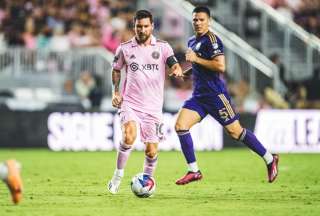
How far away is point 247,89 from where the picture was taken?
22422 mm

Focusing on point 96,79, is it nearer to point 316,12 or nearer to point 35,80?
point 35,80

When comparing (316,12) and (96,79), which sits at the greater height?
(316,12)

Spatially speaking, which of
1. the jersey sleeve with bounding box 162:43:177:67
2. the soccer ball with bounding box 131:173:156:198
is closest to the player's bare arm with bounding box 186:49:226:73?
the jersey sleeve with bounding box 162:43:177:67

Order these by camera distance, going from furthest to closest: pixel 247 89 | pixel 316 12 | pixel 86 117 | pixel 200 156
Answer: pixel 316 12, pixel 247 89, pixel 86 117, pixel 200 156

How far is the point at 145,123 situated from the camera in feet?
35.2

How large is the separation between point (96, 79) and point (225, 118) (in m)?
10.6

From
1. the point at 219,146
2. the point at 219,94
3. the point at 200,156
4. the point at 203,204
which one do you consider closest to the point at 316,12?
the point at 219,146

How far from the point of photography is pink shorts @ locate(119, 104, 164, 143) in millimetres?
10656

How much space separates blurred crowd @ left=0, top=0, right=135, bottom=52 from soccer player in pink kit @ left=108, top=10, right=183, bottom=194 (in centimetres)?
1142

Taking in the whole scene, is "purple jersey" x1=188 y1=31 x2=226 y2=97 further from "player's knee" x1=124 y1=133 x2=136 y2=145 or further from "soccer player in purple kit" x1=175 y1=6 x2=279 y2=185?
"player's knee" x1=124 y1=133 x2=136 y2=145

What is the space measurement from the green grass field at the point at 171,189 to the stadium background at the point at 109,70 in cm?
87

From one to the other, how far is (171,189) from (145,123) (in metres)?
1.21

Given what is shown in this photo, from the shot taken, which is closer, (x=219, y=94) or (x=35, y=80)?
(x=219, y=94)

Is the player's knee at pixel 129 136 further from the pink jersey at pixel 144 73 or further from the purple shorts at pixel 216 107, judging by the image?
the purple shorts at pixel 216 107
